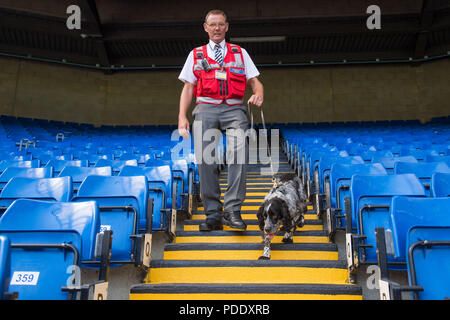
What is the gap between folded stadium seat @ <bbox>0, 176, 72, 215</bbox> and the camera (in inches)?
91.4

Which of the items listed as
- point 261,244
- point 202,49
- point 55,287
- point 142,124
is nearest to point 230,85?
point 202,49

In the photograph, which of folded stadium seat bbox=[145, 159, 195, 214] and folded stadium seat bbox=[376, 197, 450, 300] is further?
folded stadium seat bbox=[145, 159, 195, 214]

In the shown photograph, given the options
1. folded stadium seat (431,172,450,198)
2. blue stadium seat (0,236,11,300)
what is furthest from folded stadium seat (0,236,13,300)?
folded stadium seat (431,172,450,198)

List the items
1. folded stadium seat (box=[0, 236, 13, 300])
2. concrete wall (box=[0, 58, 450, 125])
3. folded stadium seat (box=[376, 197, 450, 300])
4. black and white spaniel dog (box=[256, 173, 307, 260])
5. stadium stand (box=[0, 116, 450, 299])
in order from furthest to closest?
concrete wall (box=[0, 58, 450, 125]) < black and white spaniel dog (box=[256, 173, 307, 260]) < stadium stand (box=[0, 116, 450, 299]) < folded stadium seat (box=[376, 197, 450, 300]) < folded stadium seat (box=[0, 236, 13, 300])

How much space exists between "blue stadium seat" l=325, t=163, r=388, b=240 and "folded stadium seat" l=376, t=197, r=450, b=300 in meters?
0.75

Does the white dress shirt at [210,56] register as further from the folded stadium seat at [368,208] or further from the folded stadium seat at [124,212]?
the folded stadium seat at [368,208]

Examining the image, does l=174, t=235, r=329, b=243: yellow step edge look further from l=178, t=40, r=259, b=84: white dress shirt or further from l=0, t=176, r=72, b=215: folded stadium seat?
l=178, t=40, r=259, b=84: white dress shirt

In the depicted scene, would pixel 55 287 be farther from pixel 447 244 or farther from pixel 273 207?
pixel 447 244

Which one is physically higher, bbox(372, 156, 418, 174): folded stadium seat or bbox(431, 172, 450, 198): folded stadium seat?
A: bbox(372, 156, 418, 174): folded stadium seat

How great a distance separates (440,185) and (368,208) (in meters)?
0.56

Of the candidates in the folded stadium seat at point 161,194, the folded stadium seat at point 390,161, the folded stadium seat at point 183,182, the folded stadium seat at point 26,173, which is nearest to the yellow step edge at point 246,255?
the folded stadium seat at point 161,194

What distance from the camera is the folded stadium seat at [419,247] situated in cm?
140

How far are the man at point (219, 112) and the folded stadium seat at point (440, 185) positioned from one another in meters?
1.30

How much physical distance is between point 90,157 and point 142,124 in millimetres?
7565
